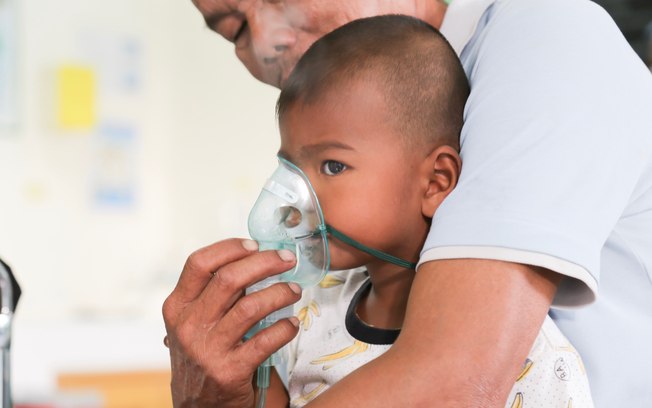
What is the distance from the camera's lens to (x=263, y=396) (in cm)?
123

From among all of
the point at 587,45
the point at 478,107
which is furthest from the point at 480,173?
the point at 587,45

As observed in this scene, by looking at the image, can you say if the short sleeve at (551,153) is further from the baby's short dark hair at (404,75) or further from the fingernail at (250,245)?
the fingernail at (250,245)

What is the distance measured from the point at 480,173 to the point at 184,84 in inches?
153

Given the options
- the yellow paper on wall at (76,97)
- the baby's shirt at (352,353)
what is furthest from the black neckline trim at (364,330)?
the yellow paper on wall at (76,97)

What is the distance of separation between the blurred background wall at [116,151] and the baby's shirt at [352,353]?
279 cm

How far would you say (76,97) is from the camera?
174 inches

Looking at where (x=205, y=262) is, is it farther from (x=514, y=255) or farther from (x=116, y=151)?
(x=116, y=151)

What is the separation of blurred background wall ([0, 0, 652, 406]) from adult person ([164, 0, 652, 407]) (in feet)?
10.2

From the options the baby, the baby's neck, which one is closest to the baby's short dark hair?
the baby

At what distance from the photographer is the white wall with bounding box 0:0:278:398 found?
4.29 metres

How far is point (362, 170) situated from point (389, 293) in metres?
0.23

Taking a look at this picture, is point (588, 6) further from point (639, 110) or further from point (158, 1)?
point (158, 1)

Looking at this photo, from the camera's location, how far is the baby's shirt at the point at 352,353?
106 cm

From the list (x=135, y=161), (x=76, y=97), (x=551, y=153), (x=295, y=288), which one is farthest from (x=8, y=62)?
(x=551, y=153)
